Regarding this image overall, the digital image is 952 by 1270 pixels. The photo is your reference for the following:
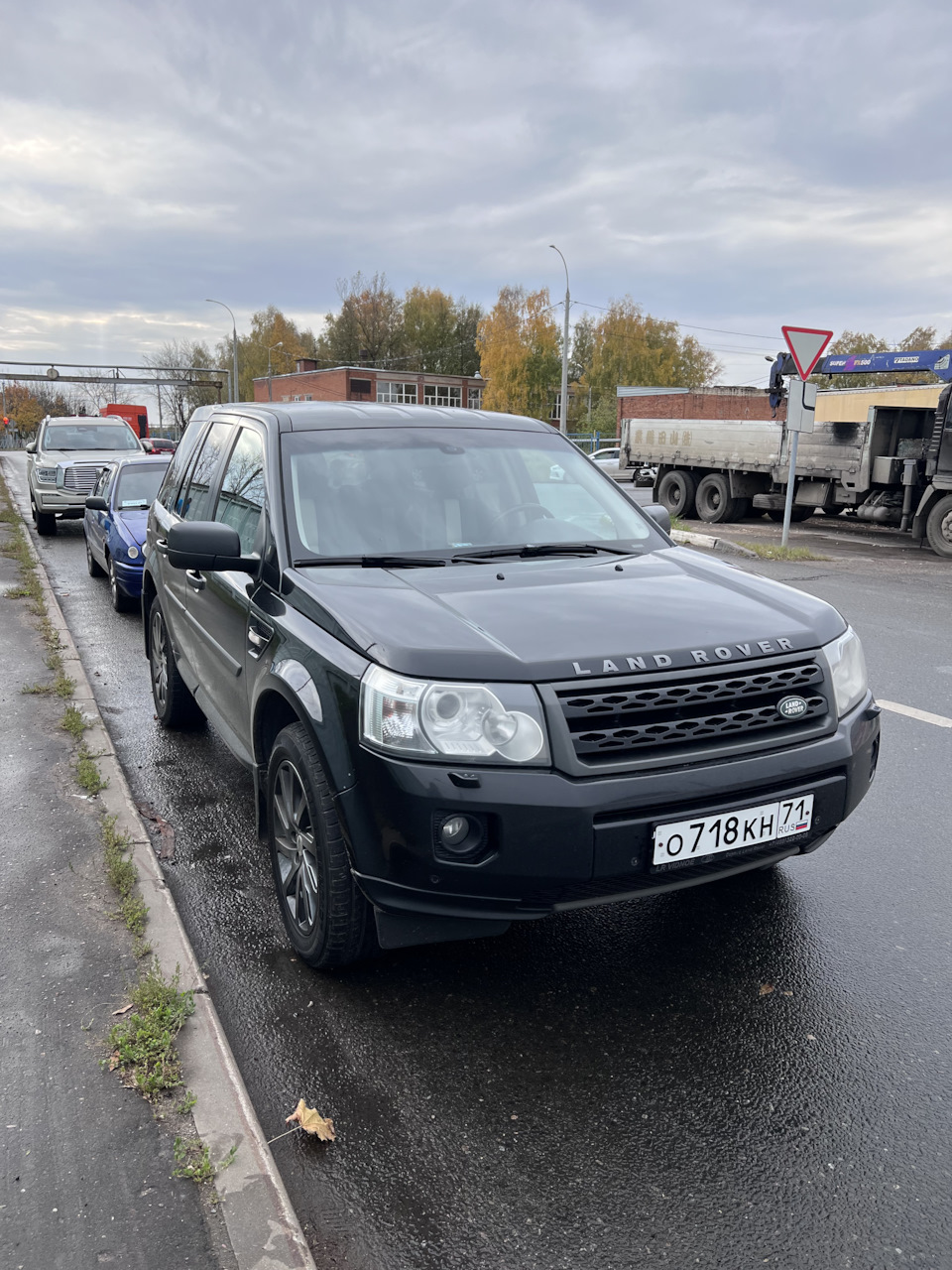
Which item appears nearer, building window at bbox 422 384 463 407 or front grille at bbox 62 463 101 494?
front grille at bbox 62 463 101 494

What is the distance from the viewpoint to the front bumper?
247cm

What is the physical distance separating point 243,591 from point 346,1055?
1744 millimetres

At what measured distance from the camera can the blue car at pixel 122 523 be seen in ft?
30.0

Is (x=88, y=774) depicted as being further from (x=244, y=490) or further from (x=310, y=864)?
(x=310, y=864)

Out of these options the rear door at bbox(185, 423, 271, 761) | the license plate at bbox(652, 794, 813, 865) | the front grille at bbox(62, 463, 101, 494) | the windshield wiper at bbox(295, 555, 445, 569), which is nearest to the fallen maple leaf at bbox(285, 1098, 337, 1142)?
the license plate at bbox(652, 794, 813, 865)

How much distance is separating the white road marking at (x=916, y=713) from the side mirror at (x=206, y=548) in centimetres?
409

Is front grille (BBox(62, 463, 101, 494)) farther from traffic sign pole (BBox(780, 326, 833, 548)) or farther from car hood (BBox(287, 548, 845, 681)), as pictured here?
car hood (BBox(287, 548, 845, 681))

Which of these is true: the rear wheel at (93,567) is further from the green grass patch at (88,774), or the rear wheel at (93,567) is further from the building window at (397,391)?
the building window at (397,391)

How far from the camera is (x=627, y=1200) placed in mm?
2230

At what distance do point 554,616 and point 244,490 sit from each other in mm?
1812

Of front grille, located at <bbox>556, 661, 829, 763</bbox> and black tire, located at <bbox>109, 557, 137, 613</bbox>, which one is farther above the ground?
front grille, located at <bbox>556, 661, 829, 763</bbox>

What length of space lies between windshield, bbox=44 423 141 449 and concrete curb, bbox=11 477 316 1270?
52.3 ft

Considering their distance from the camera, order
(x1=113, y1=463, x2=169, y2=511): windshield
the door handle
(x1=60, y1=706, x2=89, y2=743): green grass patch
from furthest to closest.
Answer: (x1=113, y1=463, x2=169, y2=511): windshield, (x1=60, y1=706, x2=89, y2=743): green grass patch, the door handle

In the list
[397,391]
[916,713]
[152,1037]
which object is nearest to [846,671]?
[152,1037]
